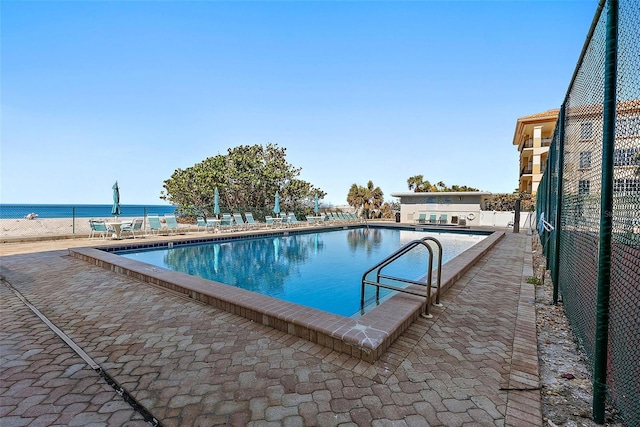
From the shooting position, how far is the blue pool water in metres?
5.59

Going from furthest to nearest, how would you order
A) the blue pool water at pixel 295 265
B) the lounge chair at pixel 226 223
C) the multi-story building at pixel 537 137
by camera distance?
the multi-story building at pixel 537 137 → the lounge chair at pixel 226 223 → the blue pool water at pixel 295 265

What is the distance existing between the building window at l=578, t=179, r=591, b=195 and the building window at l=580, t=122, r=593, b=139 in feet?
1.20

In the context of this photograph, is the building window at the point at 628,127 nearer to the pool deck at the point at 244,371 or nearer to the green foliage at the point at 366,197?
the pool deck at the point at 244,371

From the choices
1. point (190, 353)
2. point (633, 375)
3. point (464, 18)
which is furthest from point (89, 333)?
point (464, 18)

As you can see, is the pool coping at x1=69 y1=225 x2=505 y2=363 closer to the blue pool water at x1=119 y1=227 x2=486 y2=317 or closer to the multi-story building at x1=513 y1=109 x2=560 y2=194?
the blue pool water at x1=119 y1=227 x2=486 y2=317

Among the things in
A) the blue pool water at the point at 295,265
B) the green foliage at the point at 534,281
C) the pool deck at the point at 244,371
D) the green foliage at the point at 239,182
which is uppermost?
the green foliage at the point at 239,182

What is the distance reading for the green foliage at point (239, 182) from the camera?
62.5 feet

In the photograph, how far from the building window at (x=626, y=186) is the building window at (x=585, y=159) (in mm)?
855

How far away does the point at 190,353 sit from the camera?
251cm

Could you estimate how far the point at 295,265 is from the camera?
800cm

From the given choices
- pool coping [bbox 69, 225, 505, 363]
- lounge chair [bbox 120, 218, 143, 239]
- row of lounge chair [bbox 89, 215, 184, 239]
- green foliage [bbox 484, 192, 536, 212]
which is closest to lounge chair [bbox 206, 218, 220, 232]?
row of lounge chair [bbox 89, 215, 184, 239]

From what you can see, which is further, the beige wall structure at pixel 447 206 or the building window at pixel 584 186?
the beige wall structure at pixel 447 206

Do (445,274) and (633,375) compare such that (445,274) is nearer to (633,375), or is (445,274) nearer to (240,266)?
(633,375)

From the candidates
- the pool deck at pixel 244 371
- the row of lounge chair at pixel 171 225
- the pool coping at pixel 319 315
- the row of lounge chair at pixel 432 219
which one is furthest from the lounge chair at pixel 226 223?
the row of lounge chair at pixel 432 219
